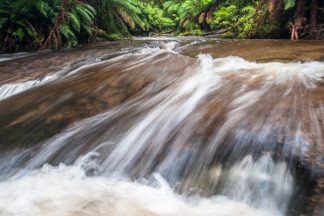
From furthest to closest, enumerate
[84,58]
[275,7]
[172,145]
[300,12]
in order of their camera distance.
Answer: [275,7] < [300,12] < [84,58] < [172,145]

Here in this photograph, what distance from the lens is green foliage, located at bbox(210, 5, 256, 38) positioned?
10.2 meters

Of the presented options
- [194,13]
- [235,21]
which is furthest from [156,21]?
[235,21]

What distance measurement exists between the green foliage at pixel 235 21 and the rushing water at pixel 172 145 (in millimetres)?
5810

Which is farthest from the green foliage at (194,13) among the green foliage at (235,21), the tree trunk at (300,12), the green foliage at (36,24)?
the tree trunk at (300,12)

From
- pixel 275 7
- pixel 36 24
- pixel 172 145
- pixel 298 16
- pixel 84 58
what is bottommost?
pixel 172 145

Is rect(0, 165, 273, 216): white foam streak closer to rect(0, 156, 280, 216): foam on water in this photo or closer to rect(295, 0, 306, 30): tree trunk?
rect(0, 156, 280, 216): foam on water

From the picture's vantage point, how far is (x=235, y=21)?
13.6 metres

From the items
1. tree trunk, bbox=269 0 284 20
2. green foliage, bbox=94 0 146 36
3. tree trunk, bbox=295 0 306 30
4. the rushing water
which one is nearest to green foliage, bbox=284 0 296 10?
tree trunk, bbox=295 0 306 30

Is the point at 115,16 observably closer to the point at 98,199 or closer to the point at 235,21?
the point at 235,21

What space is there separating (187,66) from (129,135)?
85.0 inches

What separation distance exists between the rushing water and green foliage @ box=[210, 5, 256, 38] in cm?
581

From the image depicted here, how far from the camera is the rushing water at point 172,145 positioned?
2.49 metres

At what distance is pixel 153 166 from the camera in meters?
2.99

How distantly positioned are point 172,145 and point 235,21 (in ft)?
37.6
